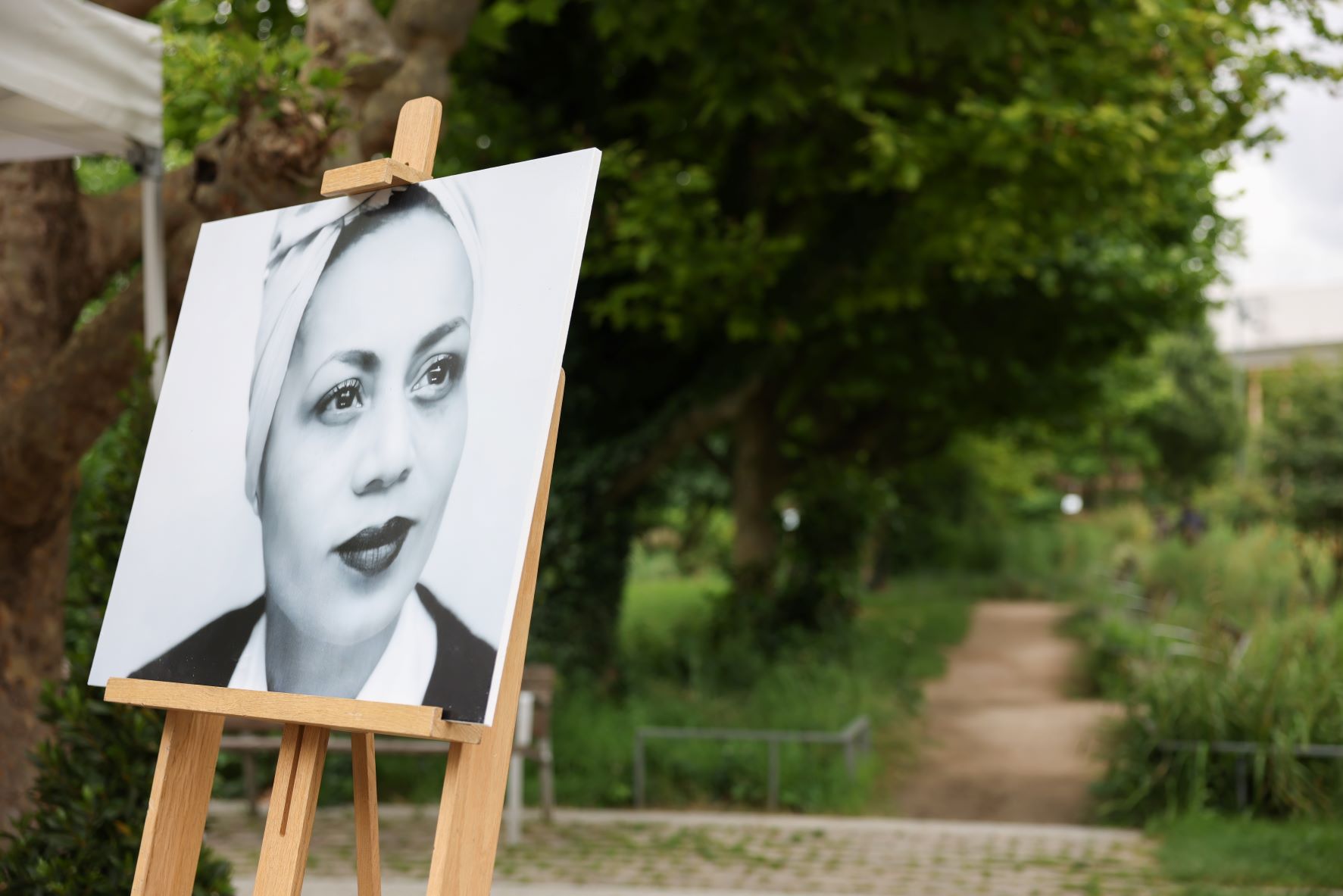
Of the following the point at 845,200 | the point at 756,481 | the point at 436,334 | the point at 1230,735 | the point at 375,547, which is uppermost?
the point at 845,200

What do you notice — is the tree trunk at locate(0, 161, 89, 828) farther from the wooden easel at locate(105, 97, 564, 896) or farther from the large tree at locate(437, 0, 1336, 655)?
the large tree at locate(437, 0, 1336, 655)

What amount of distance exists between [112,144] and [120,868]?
7.88 ft

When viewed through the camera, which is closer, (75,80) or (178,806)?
(178,806)

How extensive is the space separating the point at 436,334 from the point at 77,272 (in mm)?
2855

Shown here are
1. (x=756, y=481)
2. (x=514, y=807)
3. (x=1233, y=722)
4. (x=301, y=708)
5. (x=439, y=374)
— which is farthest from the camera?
(x=756, y=481)

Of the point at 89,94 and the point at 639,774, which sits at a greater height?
the point at 89,94

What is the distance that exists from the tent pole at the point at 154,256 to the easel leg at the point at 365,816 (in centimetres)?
208

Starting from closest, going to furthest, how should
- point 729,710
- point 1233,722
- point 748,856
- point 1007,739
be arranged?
point 748,856 → point 1233,722 → point 729,710 → point 1007,739

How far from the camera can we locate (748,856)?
7.14 m

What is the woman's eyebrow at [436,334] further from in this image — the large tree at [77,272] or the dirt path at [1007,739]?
the dirt path at [1007,739]

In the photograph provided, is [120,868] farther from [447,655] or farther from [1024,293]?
[1024,293]

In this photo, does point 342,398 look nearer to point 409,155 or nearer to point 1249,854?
point 409,155

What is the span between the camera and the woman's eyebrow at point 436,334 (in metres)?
2.80

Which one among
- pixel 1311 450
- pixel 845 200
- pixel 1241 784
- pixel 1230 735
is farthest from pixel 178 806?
pixel 1311 450
